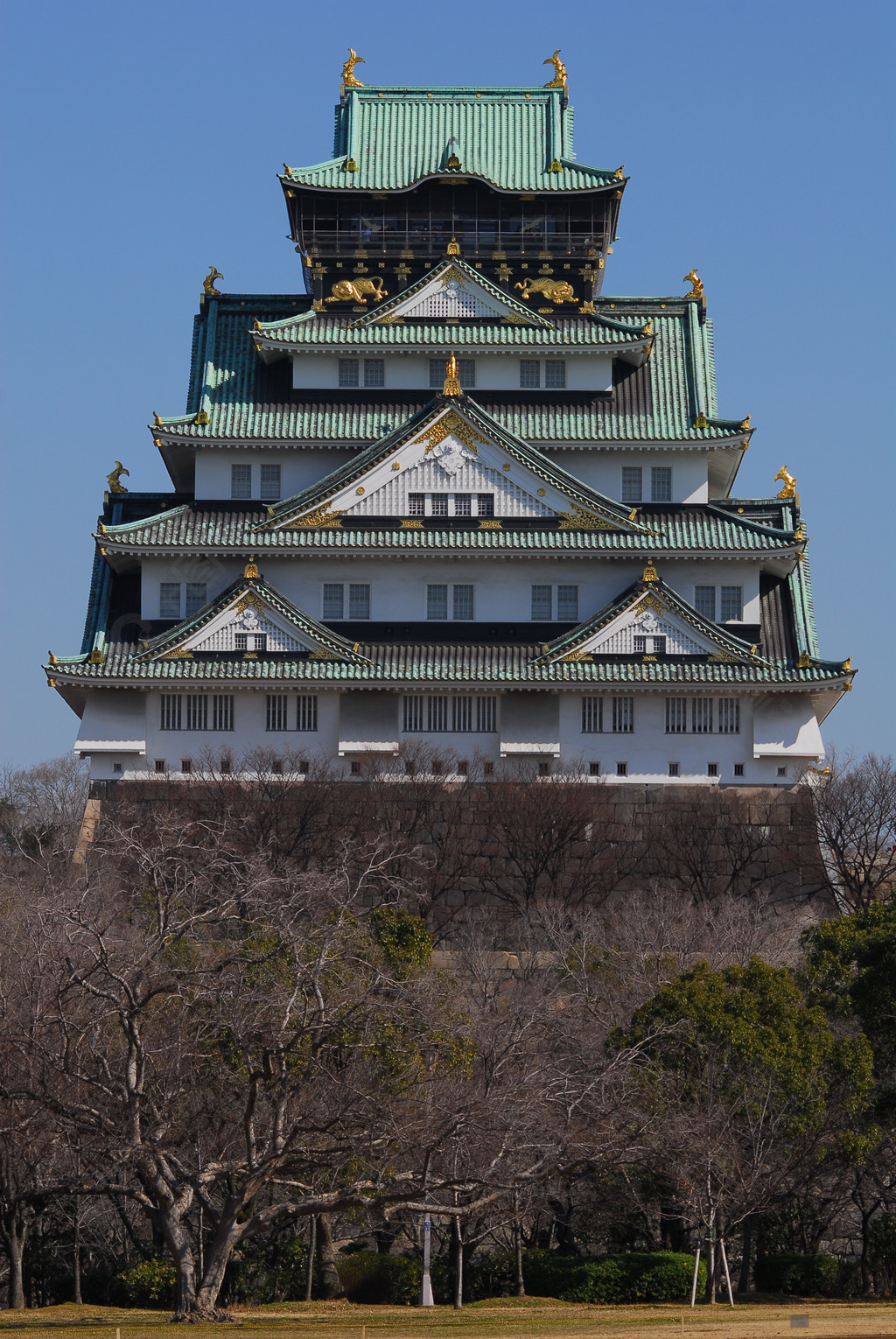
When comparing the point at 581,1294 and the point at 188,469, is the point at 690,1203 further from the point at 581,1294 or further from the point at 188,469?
the point at 188,469

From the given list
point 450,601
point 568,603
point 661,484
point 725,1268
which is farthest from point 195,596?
point 725,1268

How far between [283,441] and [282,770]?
11872 mm

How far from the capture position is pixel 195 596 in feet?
233

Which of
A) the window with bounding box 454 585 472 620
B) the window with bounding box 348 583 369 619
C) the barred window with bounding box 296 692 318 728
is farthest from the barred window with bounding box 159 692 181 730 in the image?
the window with bounding box 454 585 472 620

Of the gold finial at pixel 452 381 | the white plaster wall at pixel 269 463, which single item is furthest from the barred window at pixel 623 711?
the white plaster wall at pixel 269 463

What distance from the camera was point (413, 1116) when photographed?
38875mm

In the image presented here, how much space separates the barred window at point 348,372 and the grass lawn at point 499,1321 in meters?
39.0

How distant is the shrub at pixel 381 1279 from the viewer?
42.5m

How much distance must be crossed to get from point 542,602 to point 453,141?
1838 cm

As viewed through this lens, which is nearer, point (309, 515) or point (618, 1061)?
point (618, 1061)

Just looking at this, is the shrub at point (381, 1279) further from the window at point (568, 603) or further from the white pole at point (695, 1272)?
the window at point (568, 603)

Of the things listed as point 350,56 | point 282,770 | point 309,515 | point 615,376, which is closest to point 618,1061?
point 282,770

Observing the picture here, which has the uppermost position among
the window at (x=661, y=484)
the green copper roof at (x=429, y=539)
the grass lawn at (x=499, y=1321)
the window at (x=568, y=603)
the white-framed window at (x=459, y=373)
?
the white-framed window at (x=459, y=373)

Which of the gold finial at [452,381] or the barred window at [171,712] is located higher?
the gold finial at [452,381]
